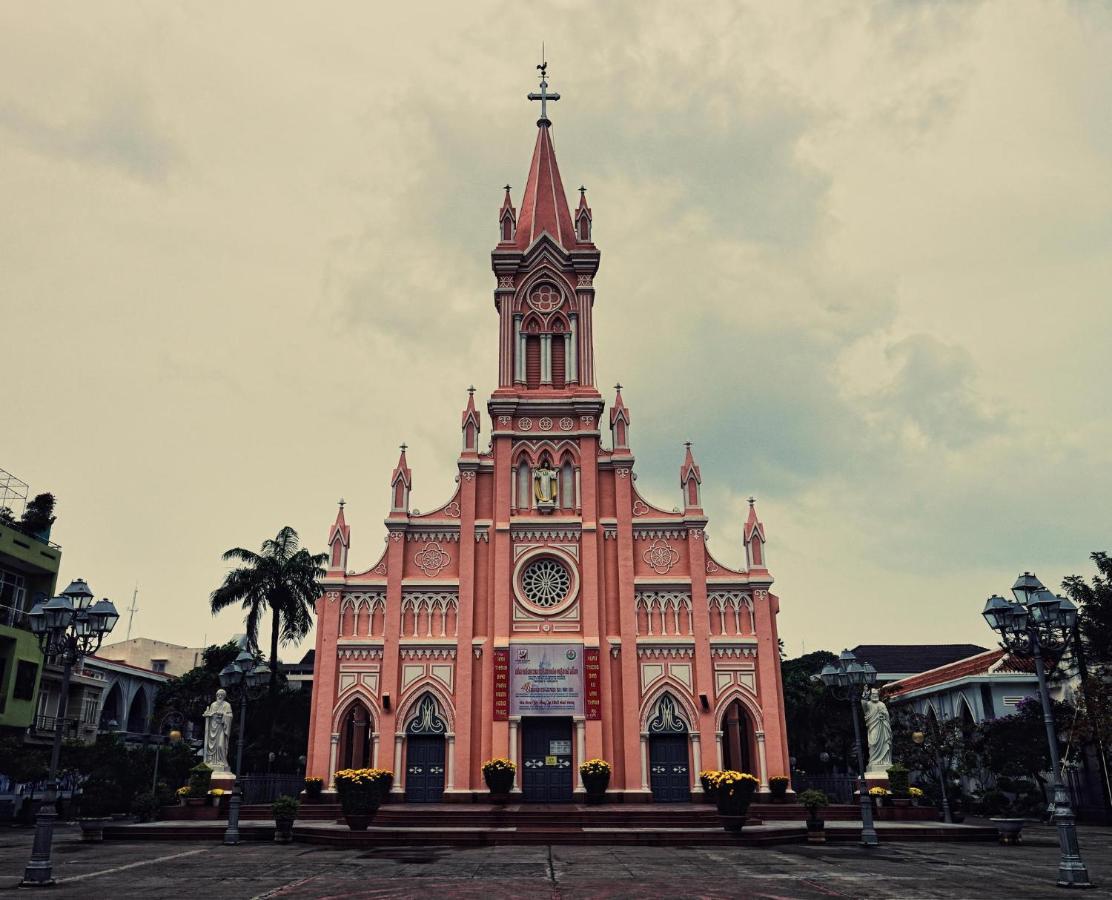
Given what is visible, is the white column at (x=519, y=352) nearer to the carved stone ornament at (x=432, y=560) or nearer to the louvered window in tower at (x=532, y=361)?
the louvered window in tower at (x=532, y=361)

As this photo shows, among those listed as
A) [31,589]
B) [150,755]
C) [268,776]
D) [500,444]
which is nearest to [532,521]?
[500,444]

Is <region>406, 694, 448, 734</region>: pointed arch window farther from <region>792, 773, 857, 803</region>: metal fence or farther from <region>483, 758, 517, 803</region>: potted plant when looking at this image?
<region>792, 773, 857, 803</region>: metal fence

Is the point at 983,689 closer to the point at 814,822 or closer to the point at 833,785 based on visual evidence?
the point at 833,785

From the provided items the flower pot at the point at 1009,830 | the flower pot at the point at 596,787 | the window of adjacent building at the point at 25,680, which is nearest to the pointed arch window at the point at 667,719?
the flower pot at the point at 596,787

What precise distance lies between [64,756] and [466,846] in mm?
22107

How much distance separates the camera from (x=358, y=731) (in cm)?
3347

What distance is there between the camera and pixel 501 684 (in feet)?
109

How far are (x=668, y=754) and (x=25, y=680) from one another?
89.9 ft

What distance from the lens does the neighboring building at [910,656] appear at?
69.3 m

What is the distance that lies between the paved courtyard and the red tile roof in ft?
71.5

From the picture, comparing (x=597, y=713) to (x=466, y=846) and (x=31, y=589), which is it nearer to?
(x=466, y=846)

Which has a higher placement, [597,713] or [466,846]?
[597,713]

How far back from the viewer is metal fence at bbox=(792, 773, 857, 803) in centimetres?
3269

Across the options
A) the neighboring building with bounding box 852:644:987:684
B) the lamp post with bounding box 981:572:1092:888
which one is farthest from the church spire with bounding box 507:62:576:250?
the neighboring building with bounding box 852:644:987:684
